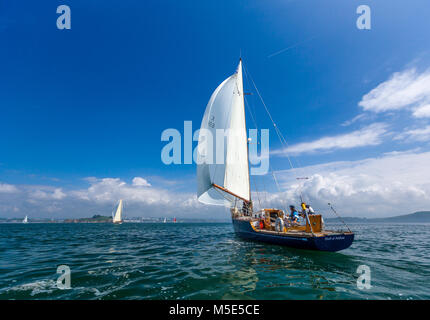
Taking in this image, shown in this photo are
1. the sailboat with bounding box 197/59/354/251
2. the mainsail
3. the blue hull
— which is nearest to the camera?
the blue hull

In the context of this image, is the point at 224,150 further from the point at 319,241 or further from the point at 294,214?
the point at 319,241

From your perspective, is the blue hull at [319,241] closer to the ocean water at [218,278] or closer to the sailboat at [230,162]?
the ocean water at [218,278]

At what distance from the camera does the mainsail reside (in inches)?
846

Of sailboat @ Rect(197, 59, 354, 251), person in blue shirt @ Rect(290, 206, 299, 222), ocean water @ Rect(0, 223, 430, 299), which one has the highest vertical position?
sailboat @ Rect(197, 59, 354, 251)

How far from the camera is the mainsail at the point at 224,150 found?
70.5 ft

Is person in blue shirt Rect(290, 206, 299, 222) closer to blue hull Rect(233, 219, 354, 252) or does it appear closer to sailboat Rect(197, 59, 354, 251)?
sailboat Rect(197, 59, 354, 251)

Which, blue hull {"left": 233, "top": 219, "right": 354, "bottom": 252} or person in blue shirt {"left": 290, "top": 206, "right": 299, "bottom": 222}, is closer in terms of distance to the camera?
blue hull {"left": 233, "top": 219, "right": 354, "bottom": 252}

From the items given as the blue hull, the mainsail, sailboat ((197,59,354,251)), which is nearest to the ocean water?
the blue hull

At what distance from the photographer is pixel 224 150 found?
2214cm

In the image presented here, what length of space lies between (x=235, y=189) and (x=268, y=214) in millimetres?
4989

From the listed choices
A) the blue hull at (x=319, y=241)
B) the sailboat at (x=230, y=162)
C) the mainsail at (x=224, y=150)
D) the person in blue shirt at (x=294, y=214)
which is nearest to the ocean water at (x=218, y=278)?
the blue hull at (x=319, y=241)
